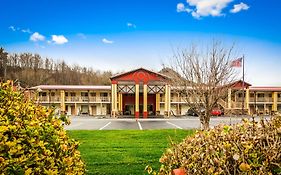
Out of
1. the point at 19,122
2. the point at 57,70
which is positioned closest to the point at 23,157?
the point at 19,122

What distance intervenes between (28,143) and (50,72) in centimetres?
8421

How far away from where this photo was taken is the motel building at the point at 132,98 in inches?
1670

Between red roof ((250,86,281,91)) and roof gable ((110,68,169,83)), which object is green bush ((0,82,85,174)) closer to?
roof gable ((110,68,169,83))

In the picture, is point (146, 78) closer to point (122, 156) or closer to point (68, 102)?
point (68, 102)

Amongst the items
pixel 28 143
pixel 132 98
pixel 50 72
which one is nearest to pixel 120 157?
pixel 28 143

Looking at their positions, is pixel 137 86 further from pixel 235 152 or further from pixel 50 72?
pixel 50 72

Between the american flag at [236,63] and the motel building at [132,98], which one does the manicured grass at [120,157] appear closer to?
the american flag at [236,63]

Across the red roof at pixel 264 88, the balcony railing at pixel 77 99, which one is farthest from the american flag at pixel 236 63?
the red roof at pixel 264 88

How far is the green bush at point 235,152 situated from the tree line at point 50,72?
7379cm

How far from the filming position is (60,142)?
332 centimetres

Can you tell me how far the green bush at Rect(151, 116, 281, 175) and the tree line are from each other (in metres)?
73.8

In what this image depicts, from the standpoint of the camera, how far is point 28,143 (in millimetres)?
2916

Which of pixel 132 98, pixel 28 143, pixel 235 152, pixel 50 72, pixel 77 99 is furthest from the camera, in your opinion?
pixel 50 72

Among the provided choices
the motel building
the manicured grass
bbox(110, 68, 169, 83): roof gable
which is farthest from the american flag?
bbox(110, 68, 169, 83): roof gable
